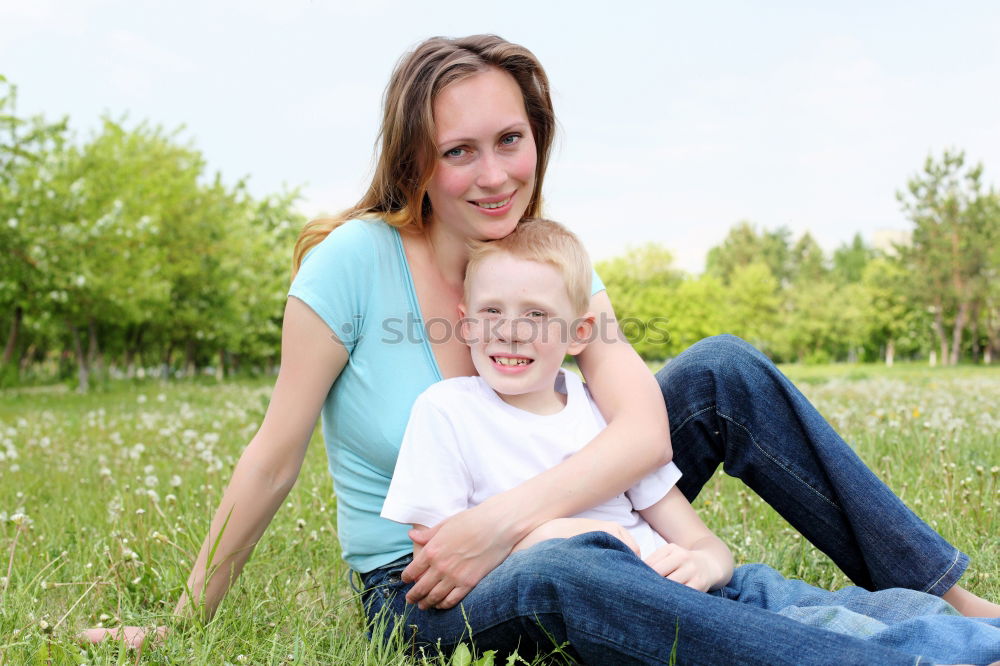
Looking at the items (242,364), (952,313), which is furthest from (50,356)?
(952,313)

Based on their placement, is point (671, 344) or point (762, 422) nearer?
point (762, 422)

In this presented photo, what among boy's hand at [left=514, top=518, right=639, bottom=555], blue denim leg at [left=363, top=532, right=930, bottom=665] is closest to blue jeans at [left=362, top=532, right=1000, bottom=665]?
blue denim leg at [left=363, top=532, right=930, bottom=665]

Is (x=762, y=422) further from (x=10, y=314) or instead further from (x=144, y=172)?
(x=144, y=172)

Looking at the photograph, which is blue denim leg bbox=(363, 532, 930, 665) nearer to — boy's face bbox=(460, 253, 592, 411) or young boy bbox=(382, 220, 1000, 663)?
young boy bbox=(382, 220, 1000, 663)

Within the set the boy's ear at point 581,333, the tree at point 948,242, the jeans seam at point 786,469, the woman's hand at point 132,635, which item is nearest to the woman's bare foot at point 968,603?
the jeans seam at point 786,469

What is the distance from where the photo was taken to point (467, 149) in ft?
9.18

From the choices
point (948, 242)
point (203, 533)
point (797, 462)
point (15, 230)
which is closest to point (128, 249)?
point (15, 230)

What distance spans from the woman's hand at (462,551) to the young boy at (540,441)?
0.08 meters

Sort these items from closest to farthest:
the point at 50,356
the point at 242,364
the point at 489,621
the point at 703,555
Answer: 1. the point at 489,621
2. the point at 703,555
3. the point at 242,364
4. the point at 50,356

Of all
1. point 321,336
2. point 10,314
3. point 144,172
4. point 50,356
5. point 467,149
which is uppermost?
point 144,172

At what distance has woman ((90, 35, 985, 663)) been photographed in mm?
2467

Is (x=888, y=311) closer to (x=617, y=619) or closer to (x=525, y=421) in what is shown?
(x=525, y=421)

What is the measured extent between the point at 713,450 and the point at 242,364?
47.1 meters

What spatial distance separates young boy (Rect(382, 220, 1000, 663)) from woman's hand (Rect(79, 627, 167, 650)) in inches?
29.7
